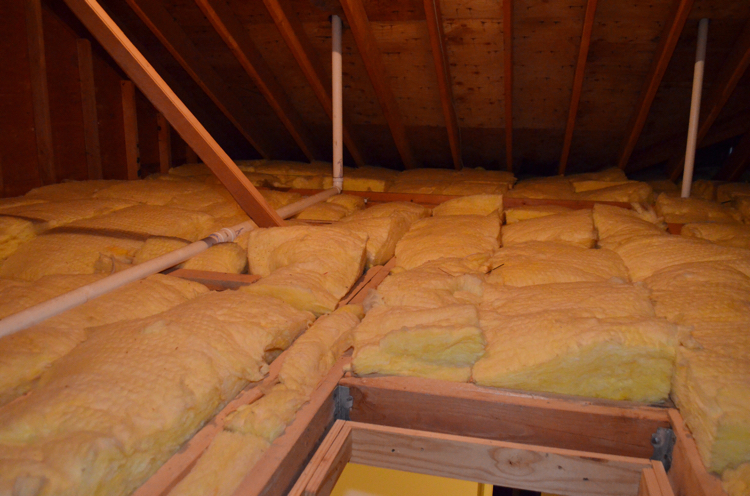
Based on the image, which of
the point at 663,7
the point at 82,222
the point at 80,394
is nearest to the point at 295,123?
the point at 82,222

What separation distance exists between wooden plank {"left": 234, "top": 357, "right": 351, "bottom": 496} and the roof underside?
9.25 ft

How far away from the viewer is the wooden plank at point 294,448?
1124 mm

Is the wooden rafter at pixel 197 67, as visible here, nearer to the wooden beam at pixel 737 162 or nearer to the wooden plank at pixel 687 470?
the wooden plank at pixel 687 470

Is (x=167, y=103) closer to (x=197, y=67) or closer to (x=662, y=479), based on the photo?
(x=197, y=67)

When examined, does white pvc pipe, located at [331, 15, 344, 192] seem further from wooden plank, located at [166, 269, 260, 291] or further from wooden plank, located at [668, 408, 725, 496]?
wooden plank, located at [668, 408, 725, 496]

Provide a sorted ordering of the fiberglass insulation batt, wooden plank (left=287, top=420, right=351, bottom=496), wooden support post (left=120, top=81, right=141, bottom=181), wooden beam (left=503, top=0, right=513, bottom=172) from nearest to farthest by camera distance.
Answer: the fiberglass insulation batt
wooden plank (left=287, top=420, right=351, bottom=496)
wooden beam (left=503, top=0, right=513, bottom=172)
wooden support post (left=120, top=81, right=141, bottom=181)

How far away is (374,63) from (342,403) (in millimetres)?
2924

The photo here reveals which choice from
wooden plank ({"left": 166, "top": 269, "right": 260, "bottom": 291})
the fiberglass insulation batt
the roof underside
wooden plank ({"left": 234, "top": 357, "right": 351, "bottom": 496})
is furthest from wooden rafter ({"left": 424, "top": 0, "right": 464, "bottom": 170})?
wooden plank ({"left": 234, "top": 357, "right": 351, "bottom": 496})

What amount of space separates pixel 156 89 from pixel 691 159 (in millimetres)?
3565

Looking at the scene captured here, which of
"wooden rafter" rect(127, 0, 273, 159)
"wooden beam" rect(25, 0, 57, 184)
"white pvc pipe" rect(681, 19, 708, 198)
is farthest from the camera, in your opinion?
"wooden rafter" rect(127, 0, 273, 159)

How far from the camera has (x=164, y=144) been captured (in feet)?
16.6

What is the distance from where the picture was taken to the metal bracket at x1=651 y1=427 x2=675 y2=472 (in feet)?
4.45

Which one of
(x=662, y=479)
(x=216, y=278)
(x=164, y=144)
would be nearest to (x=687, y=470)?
(x=662, y=479)

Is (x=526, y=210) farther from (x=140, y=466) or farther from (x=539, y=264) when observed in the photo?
(x=140, y=466)
